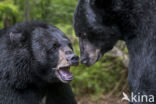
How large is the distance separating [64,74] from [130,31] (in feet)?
4.25

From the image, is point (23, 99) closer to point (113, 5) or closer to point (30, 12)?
point (113, 5)

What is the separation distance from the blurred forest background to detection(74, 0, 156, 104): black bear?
361 centimetres

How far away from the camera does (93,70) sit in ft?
27.0

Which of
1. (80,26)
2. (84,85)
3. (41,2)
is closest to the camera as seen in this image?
(80,26)

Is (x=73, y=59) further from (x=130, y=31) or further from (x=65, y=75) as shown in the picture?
(x=130, y=31)

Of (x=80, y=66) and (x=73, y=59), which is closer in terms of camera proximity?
(x=73, y=59)

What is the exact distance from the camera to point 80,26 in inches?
158

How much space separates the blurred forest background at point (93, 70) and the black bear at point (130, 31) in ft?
11.8

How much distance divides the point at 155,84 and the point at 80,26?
151 centimetres

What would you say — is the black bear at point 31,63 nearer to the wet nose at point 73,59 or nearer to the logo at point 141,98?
the wet nose at point 73,59

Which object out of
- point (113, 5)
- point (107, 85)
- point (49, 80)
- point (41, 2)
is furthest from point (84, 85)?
point (113, 5)

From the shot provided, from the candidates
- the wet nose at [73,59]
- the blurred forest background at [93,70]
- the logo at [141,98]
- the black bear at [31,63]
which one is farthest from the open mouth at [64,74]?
the blurred forest background at [93,70]

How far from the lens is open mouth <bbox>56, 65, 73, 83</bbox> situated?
4043 millimetres

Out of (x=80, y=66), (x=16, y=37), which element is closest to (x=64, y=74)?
(x=16, y=37)
